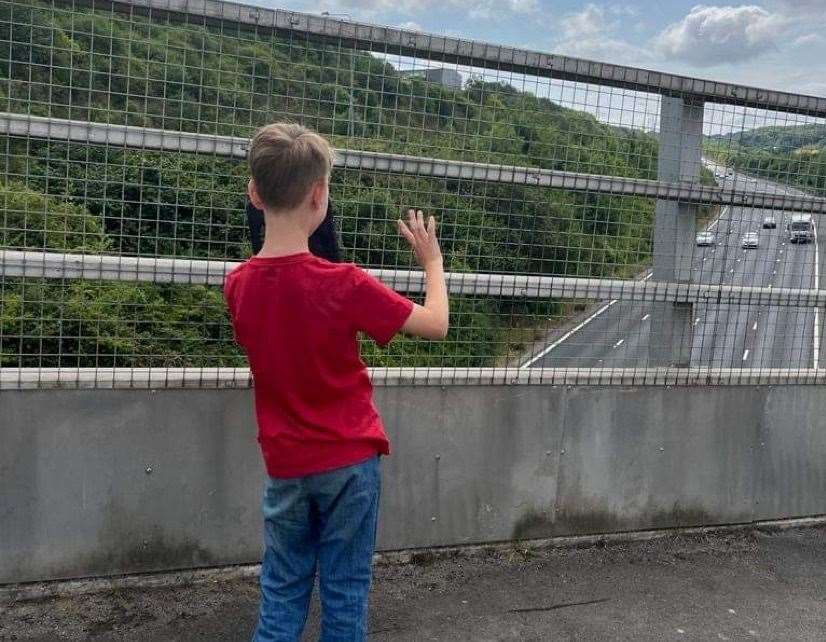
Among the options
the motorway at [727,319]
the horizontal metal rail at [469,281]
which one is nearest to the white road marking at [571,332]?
the motorway at [727,319]

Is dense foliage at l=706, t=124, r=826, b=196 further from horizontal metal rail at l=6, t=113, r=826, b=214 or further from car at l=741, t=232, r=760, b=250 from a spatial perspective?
car at l=741, t=232, r=760, b=250

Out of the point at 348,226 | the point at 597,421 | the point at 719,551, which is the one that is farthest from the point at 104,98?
the point at 719,551

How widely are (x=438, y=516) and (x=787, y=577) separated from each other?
5.96 ft

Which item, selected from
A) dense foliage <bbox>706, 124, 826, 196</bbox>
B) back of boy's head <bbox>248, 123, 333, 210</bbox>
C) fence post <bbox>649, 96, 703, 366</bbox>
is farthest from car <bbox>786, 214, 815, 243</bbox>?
back of boy's head <bbox>248, 123, 333, 210</bbox>

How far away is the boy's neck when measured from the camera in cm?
239

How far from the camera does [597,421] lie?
14.5 ft

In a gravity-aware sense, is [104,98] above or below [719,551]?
above

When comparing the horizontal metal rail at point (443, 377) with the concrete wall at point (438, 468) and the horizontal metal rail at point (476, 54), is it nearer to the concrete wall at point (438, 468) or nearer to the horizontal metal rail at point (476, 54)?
the concrete wall at point (438, 468)

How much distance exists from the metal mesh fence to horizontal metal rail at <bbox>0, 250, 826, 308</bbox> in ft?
0.04

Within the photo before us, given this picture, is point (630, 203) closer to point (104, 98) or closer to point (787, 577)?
point (787, 577)

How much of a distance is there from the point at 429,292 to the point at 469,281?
1.60 metres

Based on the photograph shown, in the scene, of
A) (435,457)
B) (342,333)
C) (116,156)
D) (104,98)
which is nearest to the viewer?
(342,333)

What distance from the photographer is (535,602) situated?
12.4 feet

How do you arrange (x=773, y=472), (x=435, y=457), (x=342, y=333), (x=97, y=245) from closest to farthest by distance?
(x=342, y=333) < (x=97, y=245) < (x=435, y=457) < (x=773, y=472)
